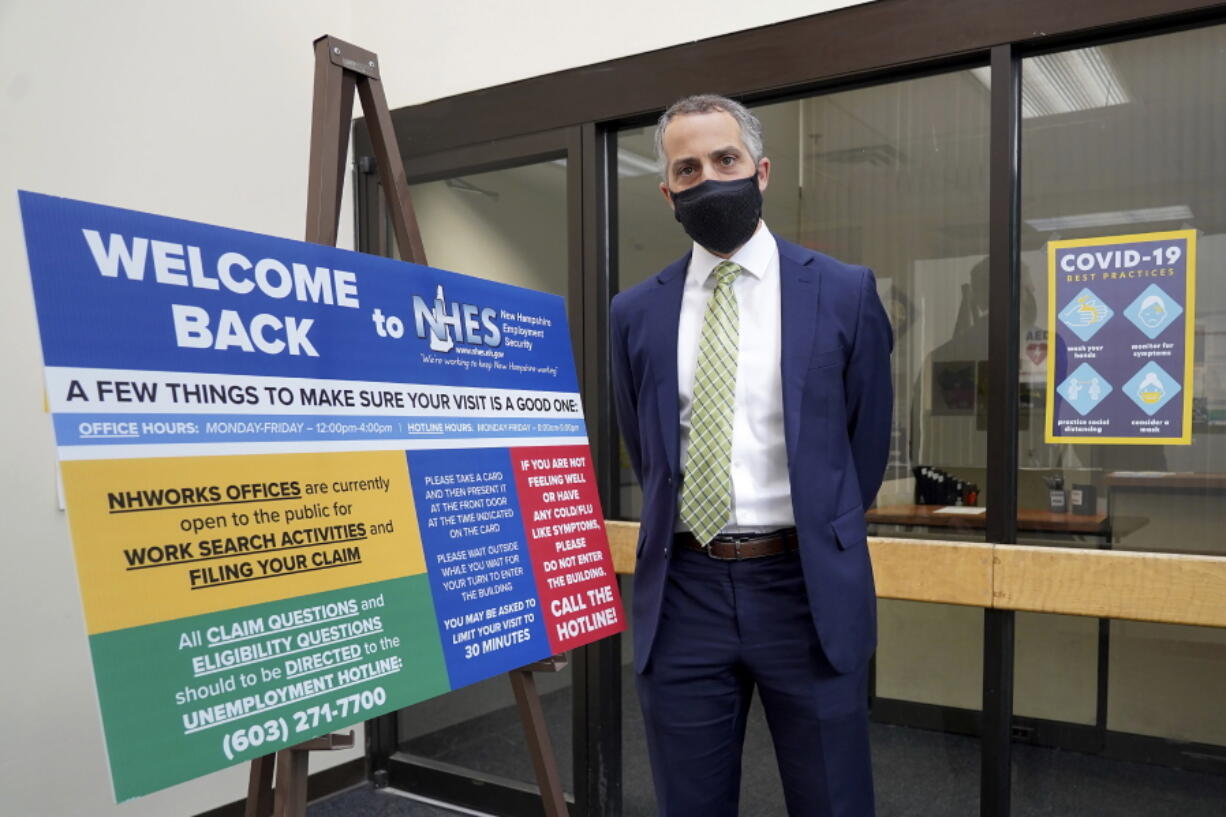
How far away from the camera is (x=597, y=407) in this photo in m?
2.81

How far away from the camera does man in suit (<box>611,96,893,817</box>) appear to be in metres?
1.59

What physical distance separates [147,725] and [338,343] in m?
0.62

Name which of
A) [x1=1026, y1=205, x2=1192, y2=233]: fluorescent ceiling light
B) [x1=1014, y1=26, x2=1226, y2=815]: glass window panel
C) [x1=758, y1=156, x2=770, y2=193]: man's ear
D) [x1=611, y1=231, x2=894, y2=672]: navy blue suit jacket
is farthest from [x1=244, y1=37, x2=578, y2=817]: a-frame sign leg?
[x1=1026, y1=205, x2=1192, y2=233]: fluorescent ceiling light

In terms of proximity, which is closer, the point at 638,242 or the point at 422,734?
the point at 638,242

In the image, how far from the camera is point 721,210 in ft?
5.45

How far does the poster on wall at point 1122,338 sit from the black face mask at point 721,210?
0.94 metres

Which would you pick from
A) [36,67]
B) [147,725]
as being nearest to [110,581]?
[147,725]

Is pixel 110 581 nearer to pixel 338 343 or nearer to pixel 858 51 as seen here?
pixel 338 343

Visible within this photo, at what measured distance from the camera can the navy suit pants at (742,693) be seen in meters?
1.59

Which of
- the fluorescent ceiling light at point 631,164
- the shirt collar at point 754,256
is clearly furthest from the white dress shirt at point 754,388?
the fluorescent ceiling light at point 631,164

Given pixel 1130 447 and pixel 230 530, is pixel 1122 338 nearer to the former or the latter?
pixel 1130 447

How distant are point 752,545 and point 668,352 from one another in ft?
1.28

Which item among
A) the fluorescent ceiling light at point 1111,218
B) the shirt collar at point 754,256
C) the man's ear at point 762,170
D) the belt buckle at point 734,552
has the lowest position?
the belt buckle at point 734,552

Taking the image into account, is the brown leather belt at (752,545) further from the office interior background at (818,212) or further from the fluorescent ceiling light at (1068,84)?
the fluorescent ceiling light at (1068,84)
